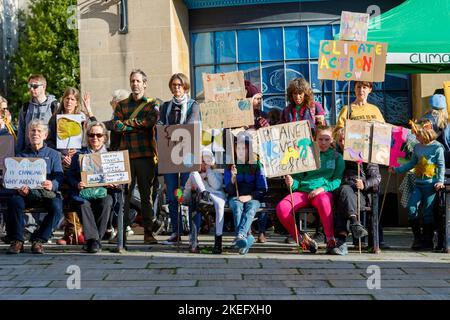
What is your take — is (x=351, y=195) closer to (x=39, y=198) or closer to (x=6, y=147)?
(x=39, y=198)

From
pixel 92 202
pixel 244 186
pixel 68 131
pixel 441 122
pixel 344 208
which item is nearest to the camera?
pixel 344 208

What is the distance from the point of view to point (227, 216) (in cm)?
1119

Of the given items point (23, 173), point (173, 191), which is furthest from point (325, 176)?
point (23, 173)

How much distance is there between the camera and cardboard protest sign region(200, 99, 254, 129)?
850cm

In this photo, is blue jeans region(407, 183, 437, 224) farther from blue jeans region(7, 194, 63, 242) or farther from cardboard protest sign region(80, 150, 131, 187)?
blue jeans region(7, 194, 63, 242)

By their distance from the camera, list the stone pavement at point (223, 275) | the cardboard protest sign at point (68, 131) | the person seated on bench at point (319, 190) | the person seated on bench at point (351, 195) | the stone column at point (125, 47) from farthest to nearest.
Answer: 1. the stone column at point (125, 47)
2. the cardboard protest sign at point (68, 131)
3. the person seated on bench at point (319, 190)
4. the person seated on bench at point (351, 195)
5. the stone pavement at point (223, 275)

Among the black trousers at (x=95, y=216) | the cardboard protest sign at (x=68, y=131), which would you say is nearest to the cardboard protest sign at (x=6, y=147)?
the cardboard protest sign at (x=68, y=131)

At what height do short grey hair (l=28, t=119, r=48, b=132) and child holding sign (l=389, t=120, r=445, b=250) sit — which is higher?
short grey hair (l=28, t=119, r=48, b=132)

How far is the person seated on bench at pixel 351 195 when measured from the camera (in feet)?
26.2

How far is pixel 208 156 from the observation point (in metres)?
8.52

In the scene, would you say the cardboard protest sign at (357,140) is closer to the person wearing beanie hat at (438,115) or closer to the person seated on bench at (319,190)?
the person seated on bench at (319,190)

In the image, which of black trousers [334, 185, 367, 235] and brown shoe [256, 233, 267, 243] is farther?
brown shoe [256, 233, 267, 243]

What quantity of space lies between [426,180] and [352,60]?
1.60 m

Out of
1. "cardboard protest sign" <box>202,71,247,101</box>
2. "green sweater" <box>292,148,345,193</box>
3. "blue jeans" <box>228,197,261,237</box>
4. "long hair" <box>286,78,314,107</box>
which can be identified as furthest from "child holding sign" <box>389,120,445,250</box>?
"cardboard protest sign" <box>202,71,247,101</box>
